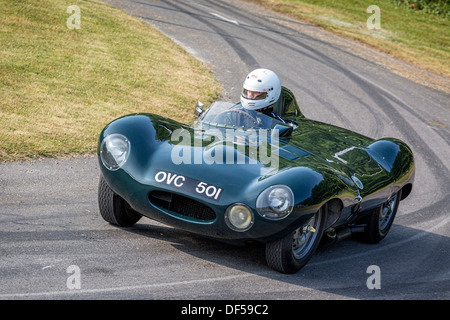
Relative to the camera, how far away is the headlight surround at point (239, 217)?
5.79 m

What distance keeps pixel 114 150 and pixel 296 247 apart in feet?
6.14

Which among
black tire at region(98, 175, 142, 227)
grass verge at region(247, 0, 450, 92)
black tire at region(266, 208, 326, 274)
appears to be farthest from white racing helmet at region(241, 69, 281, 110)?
grass verge at region(247, 0, 450, 92)

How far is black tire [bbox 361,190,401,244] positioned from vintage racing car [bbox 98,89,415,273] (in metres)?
0.02

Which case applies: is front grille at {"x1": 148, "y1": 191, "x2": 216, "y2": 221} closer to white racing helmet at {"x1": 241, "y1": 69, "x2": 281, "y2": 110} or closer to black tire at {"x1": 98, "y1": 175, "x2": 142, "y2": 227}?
black tire at {"x1": 98, "y1": 175, "x2": 142, "y2": 227}

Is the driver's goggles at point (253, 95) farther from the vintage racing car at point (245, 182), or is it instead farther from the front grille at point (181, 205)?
the front grille at point (181, 205)

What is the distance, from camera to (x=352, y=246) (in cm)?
751

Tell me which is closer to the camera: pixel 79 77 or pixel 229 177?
pixel 229 177

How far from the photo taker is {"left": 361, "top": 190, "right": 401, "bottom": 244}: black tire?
297 inches

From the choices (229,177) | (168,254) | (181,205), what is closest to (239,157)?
(229,177)

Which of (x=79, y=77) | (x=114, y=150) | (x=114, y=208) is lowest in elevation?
(x=79, y=77)

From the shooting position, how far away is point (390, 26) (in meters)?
24.7

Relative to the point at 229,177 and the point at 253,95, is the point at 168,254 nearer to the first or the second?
the point at 229,177

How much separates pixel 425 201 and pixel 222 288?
15.9 feet
